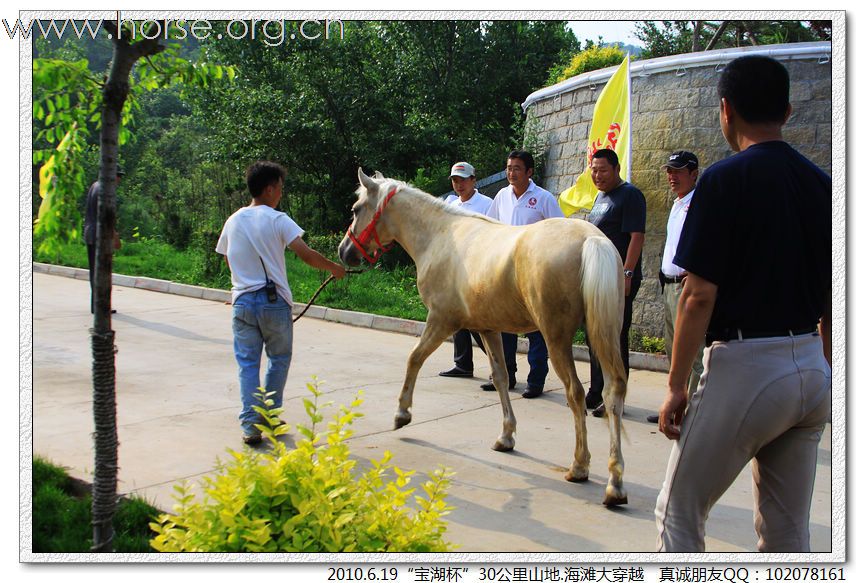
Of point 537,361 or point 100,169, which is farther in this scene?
point 537,361

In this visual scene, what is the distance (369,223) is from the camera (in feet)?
20.6

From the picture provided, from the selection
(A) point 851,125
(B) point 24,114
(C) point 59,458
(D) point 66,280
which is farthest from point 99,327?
(D) point 66,280

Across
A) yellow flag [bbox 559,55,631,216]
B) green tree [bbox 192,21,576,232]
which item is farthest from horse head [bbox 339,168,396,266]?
green tree [bbox 192,21,576,232]

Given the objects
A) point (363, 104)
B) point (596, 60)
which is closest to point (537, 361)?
point (596, 60)

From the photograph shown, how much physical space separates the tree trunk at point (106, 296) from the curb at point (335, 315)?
3.20 m

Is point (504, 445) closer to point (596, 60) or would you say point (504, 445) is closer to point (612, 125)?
point (612, 125)

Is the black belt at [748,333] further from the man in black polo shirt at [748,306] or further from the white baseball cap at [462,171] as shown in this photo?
the white baseball cap at [462,171]

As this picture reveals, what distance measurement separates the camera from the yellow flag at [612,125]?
9.42 meters

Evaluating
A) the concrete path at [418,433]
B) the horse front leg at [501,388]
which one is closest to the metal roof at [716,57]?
the concrete path at [418,433]

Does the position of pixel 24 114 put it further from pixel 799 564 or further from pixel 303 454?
pixel 799 564

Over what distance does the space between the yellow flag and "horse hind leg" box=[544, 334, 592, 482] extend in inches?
194

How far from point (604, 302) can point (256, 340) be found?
2.45 metres

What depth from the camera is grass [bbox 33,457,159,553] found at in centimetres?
353

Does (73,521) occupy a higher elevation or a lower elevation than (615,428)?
lower
